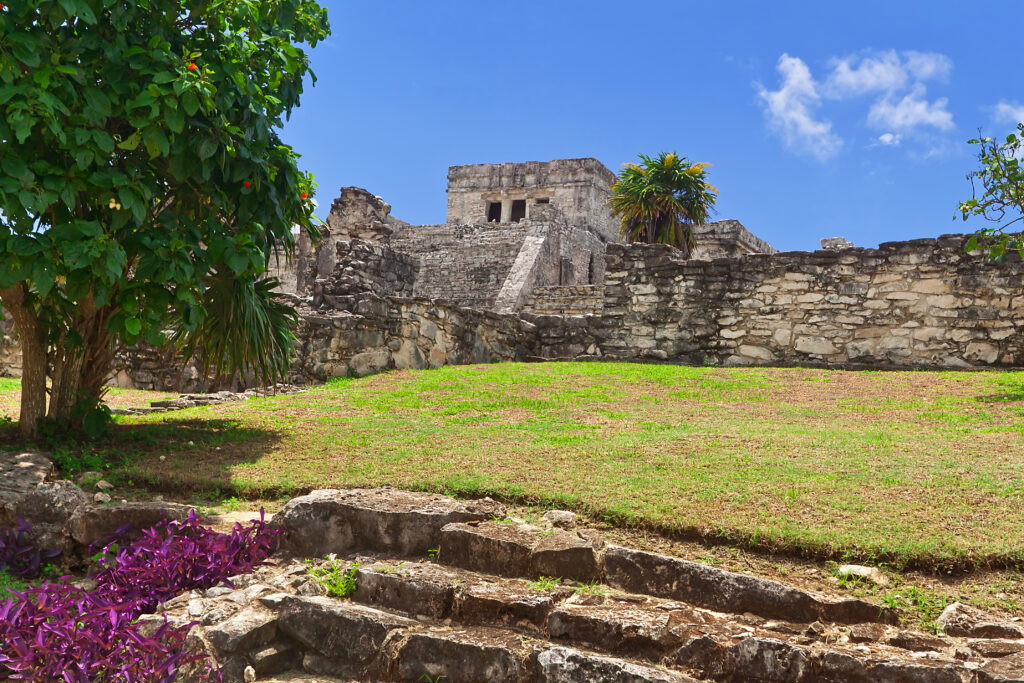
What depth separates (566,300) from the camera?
56.3 ft

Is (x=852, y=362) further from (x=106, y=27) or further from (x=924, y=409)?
(x=106, y=27)

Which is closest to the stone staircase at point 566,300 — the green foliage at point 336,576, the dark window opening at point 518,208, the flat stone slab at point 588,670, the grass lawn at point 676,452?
the grass lawn at point 676,452

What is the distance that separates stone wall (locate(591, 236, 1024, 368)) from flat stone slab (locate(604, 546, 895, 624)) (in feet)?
25.8

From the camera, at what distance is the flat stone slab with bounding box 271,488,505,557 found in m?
4.35

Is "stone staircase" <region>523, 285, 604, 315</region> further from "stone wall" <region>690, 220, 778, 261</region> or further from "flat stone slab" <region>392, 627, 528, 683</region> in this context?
"flat stone slab" <region>392, 627, 528, 683</region>

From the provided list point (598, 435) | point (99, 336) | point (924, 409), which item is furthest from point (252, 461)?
point (924, 409)

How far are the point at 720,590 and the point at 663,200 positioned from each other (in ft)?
67.5

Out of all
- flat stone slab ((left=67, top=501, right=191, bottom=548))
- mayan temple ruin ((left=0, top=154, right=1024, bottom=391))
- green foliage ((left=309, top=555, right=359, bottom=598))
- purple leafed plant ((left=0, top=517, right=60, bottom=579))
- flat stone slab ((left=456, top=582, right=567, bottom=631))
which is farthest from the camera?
mayan temple ruin ((left=0, top=154, right=1024, bottom=391))

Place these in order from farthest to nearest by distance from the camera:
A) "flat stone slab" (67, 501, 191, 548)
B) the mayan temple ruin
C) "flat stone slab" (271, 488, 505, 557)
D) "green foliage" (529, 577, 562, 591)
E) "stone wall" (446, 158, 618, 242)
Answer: "stone wall" (446, 158, 618, 242)
the mayan temple ruin
"flat stone slab" (67, 501, 191, 548)
"flat stone slab" (271, 488, 505, 557)
"green foliage" (529, 577, 562, 591)

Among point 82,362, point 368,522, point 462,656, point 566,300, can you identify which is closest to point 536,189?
point 566,300

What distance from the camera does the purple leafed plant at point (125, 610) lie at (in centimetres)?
346

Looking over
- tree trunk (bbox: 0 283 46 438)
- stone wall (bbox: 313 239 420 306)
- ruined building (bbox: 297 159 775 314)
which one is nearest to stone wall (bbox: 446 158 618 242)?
ruined building (bbox: 297 159 775 314)

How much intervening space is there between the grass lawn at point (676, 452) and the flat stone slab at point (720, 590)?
41cm

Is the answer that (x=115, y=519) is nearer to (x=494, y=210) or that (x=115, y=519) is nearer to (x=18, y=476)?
(x=18, y=476)
